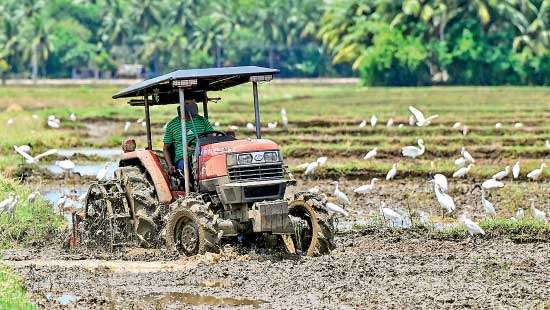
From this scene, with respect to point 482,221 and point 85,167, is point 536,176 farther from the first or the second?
point 85,167

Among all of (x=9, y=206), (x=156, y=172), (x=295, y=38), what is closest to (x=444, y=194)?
(x=156, y=172)

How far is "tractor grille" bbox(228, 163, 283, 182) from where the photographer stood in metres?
11.8

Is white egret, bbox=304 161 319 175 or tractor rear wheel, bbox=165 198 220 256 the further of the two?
white egret, bbox=304 161 319 175

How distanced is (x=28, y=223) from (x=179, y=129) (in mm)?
3281

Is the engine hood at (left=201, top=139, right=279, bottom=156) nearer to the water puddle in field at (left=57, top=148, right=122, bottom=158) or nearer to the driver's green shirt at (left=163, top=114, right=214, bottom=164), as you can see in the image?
the driver's green shirt at (left=163, top=114, right=214, bottom=164)

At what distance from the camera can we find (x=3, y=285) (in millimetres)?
9695

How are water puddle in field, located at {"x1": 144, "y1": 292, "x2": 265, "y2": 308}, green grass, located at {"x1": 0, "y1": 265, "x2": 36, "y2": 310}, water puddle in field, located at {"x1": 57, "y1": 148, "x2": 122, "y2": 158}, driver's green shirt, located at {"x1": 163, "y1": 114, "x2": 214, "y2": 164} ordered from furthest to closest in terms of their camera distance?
water puddle in field, located at {"x1": 57, "y1": 148, "x2": 122, "y2": 158} < driver's green shirt, located at {"x1": 163, "y1": 114, "x2": 214, "y2": 164} < water puddle in field, located at {"x1": 144, "y1": 292, "x2": 265, "y2": 308} < green grass, located at {"x1": 0, "y1": 265, "x2": 36, "y2": 310}

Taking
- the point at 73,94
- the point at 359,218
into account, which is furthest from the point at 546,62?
the point at 359,218

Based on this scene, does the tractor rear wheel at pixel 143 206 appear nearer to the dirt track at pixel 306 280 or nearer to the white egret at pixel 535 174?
the dirt track at pixel 306 280

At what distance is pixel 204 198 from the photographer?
12.1 m

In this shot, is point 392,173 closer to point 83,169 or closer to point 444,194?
point 444,194

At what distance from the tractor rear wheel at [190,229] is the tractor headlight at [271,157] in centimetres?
78

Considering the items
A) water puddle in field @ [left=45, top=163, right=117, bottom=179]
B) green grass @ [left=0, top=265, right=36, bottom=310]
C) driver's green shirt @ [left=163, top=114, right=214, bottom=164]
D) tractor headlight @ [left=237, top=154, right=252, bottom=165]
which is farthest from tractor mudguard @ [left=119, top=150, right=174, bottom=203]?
water puddle in field @ [left=45, top=163, right=117, bottom=179]

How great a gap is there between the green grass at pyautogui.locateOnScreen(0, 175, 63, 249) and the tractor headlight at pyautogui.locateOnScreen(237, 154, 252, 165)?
3.40m
